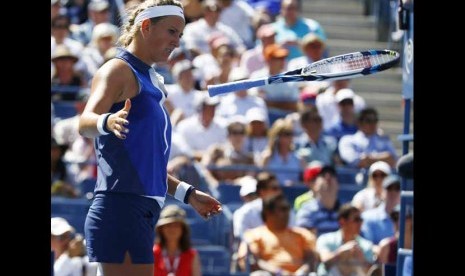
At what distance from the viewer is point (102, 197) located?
5781 mm

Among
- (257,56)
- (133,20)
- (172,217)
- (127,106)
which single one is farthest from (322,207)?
(127,106)

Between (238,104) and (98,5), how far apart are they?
106 inches

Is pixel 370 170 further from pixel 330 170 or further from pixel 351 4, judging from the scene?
pixel 351 4

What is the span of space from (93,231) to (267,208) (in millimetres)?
4941

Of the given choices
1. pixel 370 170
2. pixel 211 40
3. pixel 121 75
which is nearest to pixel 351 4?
pixel 211 40

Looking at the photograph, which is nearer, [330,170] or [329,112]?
[330,170]

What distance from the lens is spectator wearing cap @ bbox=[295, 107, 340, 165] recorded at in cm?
1270

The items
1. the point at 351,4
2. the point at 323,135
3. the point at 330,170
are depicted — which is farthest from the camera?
the point at 351,4

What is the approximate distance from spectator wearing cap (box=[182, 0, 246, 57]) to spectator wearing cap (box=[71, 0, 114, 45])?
3.06ft

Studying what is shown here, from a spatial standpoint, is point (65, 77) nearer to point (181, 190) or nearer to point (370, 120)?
point (370, 120)

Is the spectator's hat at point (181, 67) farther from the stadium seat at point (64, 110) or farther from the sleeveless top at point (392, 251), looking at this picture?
the sleeveless top at point (392, 251)

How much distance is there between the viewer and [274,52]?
1407 cm

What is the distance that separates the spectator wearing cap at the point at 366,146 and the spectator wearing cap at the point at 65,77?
280cm
